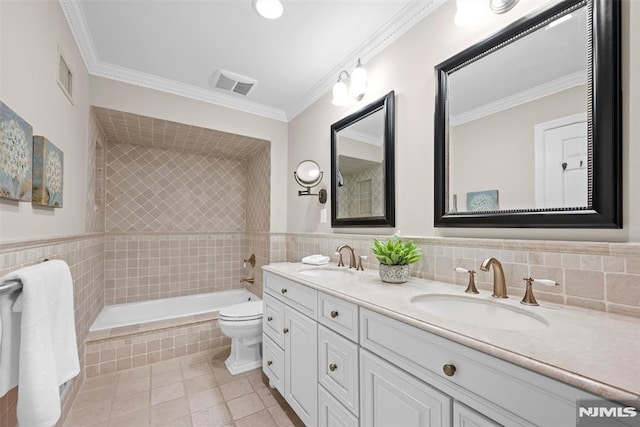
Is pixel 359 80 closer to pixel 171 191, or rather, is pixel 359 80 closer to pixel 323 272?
pixel 323 272

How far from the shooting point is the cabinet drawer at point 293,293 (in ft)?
4.70

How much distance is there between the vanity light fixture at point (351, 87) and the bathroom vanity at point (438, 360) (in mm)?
1265

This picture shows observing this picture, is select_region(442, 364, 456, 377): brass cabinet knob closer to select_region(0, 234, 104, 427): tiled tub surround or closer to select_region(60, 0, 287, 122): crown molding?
select_region(0, 234, 104, 427): tiled tub surround

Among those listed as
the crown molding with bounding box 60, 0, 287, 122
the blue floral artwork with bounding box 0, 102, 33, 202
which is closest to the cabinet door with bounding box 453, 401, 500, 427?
the blue floral artwork with bounding box 0, 102, 33, 202

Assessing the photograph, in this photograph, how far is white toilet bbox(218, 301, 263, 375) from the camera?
2.17 meters

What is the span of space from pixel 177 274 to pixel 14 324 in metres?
2.59

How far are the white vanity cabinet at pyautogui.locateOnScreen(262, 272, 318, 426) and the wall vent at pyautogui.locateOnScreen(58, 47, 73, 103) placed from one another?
5.46 ft

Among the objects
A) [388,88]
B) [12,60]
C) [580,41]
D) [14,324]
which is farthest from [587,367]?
[12,60]

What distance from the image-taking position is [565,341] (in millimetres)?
676

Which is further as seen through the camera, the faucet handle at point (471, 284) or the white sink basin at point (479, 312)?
the faucet handle at point (471, 284)

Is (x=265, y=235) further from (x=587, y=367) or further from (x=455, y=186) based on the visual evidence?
(x=587, y=367)

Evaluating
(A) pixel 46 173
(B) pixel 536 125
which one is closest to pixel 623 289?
(B) pixel 536 125

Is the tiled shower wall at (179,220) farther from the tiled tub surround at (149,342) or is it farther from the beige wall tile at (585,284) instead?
the beige wall tile at (585,284)

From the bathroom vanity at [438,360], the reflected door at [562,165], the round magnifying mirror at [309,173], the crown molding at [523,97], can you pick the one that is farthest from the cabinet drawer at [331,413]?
the round magnifying mirror at [309,173]
